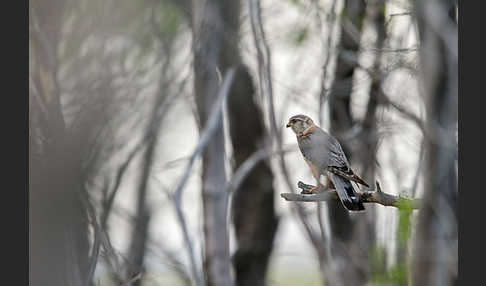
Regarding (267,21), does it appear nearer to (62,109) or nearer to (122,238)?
(62,109)

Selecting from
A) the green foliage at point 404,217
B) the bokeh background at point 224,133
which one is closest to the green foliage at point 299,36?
the bokeh background at point 224,133

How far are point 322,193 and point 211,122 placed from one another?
114 centimetres

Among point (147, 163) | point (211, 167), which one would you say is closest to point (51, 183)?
point (211, 167)

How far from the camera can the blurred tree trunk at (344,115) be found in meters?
3.00

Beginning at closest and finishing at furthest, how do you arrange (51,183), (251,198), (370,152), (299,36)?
(51,183)
(370,152)
(299,36)
(251,198)

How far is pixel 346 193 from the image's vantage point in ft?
5.13

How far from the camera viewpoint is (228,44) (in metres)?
3.50

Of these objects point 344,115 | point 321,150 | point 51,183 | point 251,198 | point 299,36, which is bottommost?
point 251,198

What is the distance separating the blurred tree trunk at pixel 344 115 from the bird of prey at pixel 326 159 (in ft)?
3.49

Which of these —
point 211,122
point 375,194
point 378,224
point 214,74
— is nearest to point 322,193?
point 375,194

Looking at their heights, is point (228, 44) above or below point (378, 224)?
above

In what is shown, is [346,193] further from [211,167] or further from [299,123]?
[211,167]

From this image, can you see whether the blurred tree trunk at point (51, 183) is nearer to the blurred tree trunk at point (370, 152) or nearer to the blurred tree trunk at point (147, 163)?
the blurred tree trunk at point (147, 163)

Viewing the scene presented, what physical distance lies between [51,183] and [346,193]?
55.6 inches
